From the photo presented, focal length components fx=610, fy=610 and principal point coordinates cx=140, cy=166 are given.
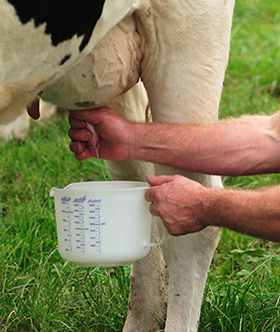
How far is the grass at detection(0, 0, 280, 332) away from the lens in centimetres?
217

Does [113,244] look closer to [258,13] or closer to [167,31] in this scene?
[167,31]

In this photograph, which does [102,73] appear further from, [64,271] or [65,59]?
[64,271]

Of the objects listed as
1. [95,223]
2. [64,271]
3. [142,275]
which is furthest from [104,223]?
[64,271]

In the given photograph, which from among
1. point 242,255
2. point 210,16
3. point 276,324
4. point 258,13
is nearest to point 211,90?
point 210,16

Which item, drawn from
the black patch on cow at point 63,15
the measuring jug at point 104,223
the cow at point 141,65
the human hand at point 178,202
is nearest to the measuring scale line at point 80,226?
the measuring jug at point 104,223

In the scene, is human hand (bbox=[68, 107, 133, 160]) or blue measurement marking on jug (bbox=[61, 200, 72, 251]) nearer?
blue measurement marking on jug (bbox=[61, 200, 72, 251])

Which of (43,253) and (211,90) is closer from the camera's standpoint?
(211,90)

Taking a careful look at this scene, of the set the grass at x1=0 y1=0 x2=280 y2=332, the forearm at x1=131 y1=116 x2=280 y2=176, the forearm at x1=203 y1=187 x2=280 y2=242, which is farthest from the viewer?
the grass at x1=0 y1=0 x2=280 y2=332

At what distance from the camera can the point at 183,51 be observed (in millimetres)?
1886

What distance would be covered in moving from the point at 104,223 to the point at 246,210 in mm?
391

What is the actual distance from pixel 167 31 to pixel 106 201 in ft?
1.91

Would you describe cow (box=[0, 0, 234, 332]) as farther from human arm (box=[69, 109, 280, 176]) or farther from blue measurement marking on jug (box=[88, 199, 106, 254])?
blue measurement marking on jug (box=[88, 199, 106, 254])

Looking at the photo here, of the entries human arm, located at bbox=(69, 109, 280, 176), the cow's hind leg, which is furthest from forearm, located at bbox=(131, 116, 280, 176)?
the cow's hind leg

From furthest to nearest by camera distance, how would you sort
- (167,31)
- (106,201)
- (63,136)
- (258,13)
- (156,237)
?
(258,13), (63,136), (156,237), (167,31), (106,201)
